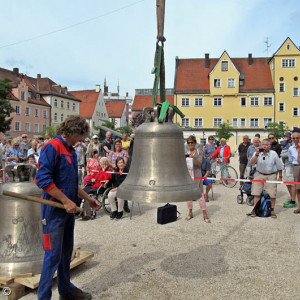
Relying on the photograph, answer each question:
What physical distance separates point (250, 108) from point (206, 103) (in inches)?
258

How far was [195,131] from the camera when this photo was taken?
4994 centimetres

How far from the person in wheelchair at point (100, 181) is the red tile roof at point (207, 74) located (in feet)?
141

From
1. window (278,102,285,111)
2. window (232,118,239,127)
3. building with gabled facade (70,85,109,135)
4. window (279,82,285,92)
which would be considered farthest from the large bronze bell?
building with gabled facade (70,85,109,135)

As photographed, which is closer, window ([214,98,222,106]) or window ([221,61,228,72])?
window ([221,61,228,72])

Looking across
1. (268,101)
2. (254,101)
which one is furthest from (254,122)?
(268,101)

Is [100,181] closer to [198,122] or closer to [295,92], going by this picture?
[198,122]

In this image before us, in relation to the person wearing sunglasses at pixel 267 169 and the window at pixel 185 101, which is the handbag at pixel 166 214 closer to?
the person wearing sunglasses at pixel 267 169

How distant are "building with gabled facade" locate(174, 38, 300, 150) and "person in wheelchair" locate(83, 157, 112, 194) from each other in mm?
41324

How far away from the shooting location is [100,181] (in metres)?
8.28

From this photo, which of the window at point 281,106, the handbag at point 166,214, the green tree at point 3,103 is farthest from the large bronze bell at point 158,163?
the window at point 281,106

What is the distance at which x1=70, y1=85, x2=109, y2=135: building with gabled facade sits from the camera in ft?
236

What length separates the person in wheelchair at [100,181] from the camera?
8.18 metres

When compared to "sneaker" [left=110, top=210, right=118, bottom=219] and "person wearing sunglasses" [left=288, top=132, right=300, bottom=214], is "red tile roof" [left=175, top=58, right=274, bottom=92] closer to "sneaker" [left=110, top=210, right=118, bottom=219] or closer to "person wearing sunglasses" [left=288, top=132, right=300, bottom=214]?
"person wearing sunglasses" [left=288, top=132, right=300, bottom=214]

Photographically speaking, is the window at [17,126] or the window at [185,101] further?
the window at [17,126]
